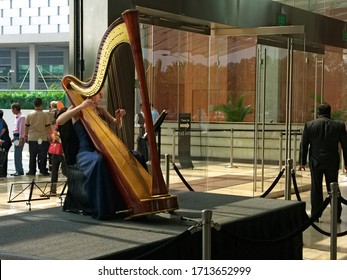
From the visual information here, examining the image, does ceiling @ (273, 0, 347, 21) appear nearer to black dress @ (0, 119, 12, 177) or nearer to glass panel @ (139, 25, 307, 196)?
glass panel @ (139, 25, 307, 196)

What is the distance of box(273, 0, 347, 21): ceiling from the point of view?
11219mm

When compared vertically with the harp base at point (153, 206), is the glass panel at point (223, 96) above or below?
above

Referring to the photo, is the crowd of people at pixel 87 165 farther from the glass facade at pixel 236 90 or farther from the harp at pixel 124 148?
the glass facade at pixel 236 90

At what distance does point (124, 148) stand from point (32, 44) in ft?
61.1

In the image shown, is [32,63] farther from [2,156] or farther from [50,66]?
[2,156]

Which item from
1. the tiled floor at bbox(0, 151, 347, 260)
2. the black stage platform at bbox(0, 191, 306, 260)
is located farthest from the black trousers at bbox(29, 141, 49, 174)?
the black stage platform at bbox(0, 191, 306, 260)

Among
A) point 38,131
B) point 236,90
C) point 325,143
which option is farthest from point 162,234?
point 38,131

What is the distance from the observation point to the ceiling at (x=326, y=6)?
1122cm

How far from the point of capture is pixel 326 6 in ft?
38.5

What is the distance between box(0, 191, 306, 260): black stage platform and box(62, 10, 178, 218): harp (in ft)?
0.48

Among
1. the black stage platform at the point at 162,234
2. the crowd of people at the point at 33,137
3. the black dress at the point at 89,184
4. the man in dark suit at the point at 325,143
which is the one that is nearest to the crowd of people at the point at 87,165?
the black dress at the point at 89,184

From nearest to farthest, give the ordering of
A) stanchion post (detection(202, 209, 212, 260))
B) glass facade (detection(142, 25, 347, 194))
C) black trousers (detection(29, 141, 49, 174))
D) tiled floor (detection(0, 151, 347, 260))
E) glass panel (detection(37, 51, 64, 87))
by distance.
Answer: stanchion post (detection(202, 209, 212, 260)), tiled floor (detection(0, 151, 347, 260)), glass facade (detection(142, 25, 347, 194)), black trousers (detection(29, 141, 49, 174)), glass panel (detection(37, 51, 64, 87))

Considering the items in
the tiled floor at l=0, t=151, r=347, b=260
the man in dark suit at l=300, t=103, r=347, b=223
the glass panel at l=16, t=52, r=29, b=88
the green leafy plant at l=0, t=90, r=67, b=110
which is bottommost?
the tiled floor at l=0, t=151, r=347, b=260

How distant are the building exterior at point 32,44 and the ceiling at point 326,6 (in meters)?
6.98
